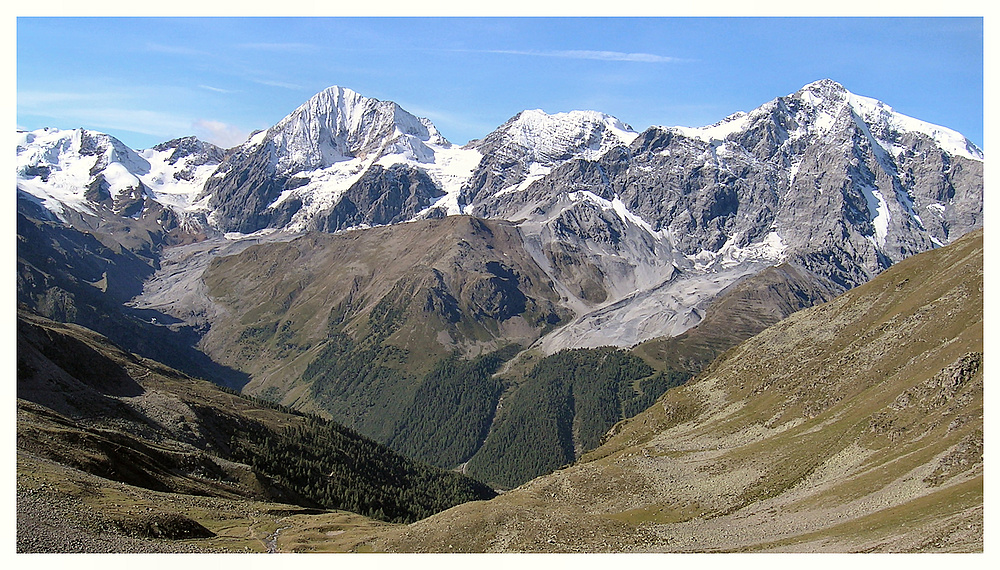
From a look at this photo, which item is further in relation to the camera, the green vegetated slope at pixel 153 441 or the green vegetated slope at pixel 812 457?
the green vegetated slope at pixel 153 441

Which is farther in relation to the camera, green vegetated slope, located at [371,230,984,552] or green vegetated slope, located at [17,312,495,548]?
green vegetated slope, located at [17,312,495,548]

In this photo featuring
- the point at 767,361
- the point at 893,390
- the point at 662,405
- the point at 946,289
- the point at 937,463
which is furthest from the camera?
the point at 662,405

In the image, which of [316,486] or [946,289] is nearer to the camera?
[946,289]

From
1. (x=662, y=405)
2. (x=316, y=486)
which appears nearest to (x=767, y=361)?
(x=662, y=405)

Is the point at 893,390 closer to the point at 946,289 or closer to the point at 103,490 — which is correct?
the point at 946,289
